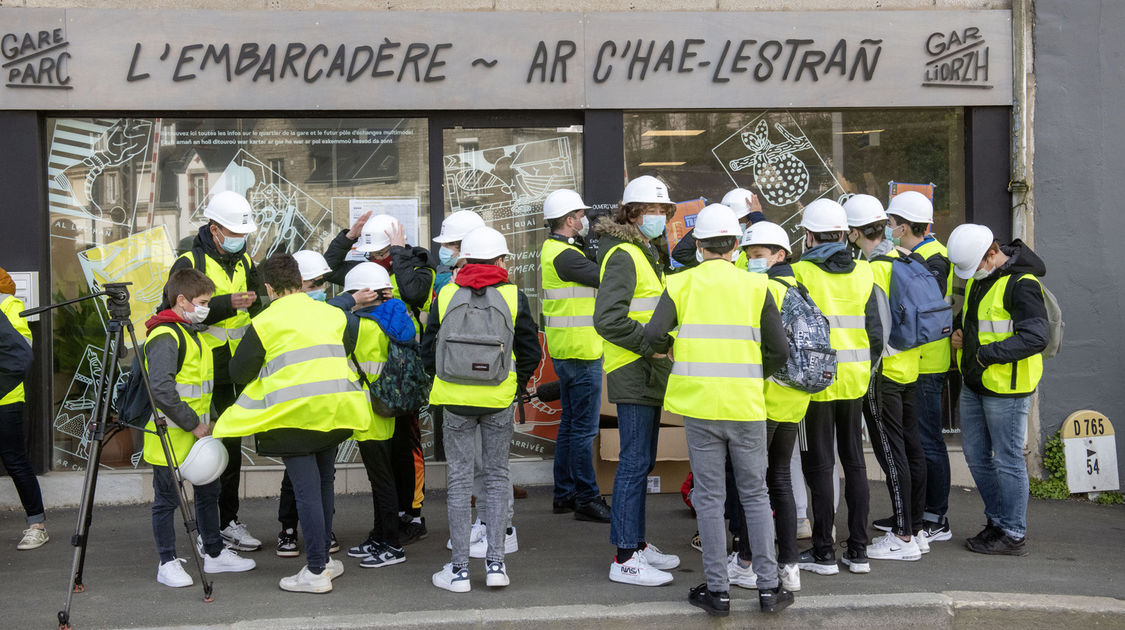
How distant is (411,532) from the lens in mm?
6328

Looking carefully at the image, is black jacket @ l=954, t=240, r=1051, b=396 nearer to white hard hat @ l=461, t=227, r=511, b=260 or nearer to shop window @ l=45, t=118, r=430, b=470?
white hard hat @ l=461, t=227, r=511, b=260

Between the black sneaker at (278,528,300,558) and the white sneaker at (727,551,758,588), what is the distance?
254 centimetres

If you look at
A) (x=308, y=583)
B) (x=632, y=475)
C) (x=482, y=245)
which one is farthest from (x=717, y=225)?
(x=308, y=583)

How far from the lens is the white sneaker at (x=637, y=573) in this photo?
208 inches

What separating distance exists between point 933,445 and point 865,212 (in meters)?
1.61

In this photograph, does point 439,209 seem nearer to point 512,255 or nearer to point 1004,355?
point 512,255

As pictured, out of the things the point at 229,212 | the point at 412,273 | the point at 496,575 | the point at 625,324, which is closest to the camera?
the point at 625,324

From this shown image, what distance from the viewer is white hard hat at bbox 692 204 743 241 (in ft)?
15.8

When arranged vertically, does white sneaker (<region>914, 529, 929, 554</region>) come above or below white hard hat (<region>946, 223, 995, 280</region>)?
below

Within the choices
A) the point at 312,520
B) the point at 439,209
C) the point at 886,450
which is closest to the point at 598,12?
the point at 439,209

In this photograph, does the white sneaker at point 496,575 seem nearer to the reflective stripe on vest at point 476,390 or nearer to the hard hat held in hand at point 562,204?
the reflective stripe on vest at point 476,390

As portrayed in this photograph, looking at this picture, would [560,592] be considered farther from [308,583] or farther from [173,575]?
[173,575]

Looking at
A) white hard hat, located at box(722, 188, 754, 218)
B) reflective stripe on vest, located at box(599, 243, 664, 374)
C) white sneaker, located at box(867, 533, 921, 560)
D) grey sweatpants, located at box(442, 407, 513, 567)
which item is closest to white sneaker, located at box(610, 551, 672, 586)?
grey sweatpants, located at box(442, 407, 513, 567)

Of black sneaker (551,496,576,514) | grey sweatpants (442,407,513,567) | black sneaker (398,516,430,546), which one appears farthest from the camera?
black sneaker (551,496,576,514)
